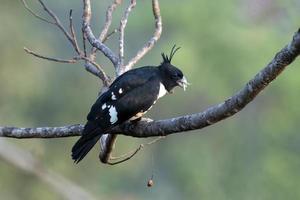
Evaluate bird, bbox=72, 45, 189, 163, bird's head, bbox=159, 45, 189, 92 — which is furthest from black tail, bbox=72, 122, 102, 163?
bird's head, bbox=159, 45, 189, 92

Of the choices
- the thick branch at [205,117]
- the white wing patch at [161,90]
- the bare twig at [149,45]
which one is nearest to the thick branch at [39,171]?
the thick branch at [205,117]

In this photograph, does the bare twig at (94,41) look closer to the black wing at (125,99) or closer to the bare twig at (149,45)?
the bare twig at (149,45)

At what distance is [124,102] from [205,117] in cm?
86

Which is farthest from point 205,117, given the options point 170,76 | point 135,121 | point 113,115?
point 170,76

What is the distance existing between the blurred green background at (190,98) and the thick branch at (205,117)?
6724mm

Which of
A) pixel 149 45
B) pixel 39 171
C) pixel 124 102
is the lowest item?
pixel 149 45

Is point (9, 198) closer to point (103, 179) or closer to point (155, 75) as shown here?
point (103, 179)

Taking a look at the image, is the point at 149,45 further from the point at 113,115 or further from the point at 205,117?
the point at 205,117

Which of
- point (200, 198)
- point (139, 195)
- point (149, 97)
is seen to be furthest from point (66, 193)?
point (200, 198)

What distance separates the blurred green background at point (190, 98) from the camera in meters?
12.4

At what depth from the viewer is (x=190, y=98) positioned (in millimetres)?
17359

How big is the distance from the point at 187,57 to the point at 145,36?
2.98 feet

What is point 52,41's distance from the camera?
14.2 metres

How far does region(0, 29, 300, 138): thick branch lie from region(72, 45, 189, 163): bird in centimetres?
7
